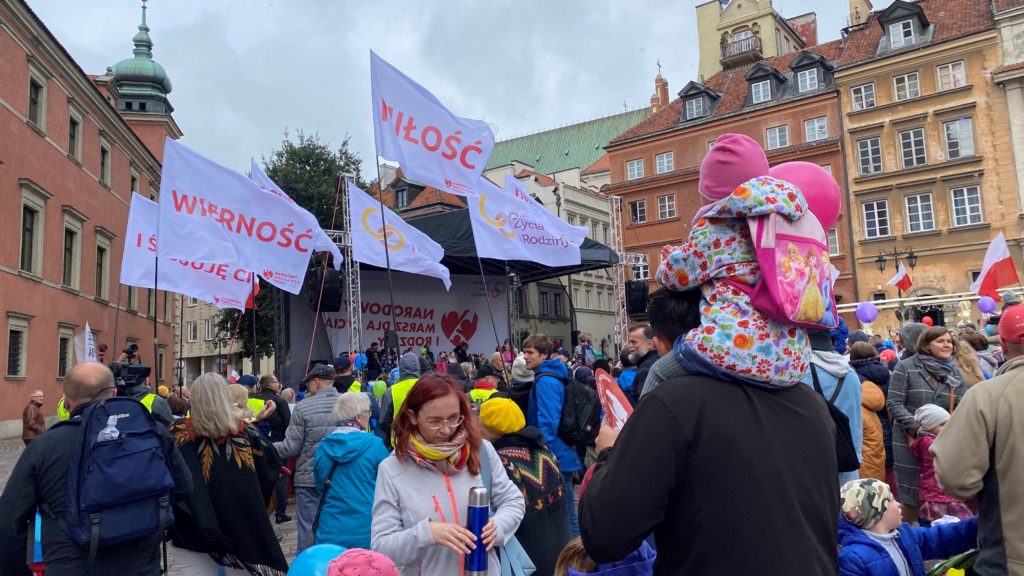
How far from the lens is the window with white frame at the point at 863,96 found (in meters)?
35.5

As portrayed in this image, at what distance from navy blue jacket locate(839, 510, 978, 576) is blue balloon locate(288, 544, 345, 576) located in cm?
190

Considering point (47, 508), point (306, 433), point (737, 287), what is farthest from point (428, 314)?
point (737, 287)

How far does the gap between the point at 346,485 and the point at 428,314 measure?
19632mm

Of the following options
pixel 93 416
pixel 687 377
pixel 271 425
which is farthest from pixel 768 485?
pixel 271 425

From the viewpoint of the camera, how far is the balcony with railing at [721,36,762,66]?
4431cm

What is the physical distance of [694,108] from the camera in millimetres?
42000

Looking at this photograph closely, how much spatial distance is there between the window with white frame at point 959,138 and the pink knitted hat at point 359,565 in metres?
37.3

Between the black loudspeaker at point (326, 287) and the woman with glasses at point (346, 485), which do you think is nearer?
the woman with glasses at point (346, 485)

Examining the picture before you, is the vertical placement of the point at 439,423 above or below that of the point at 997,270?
below

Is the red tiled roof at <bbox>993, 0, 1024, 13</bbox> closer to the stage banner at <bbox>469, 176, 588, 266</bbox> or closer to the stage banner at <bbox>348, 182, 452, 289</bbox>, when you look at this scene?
the stage banner at <bbox>469, 176, 588, 266</bbox>

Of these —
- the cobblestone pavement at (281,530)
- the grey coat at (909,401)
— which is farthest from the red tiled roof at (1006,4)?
the cobblestone pavement at (281,530)

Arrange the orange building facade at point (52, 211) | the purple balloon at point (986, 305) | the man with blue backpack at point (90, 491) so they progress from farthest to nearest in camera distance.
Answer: the orange building facade at point (52, 211), the purple balloon at point (986, 305), the man with blue backpack at point (90, 491)

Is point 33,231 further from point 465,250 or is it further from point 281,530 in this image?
point 281,530

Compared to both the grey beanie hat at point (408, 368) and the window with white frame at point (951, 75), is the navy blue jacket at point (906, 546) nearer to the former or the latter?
the grey beanie hat at point (408, 368)
